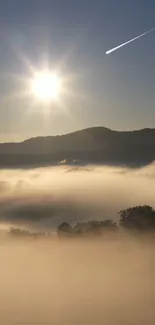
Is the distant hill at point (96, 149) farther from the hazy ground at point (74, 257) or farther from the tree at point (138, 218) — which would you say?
the tree at point (138, 218)

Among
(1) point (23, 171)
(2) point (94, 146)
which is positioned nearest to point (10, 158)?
(1) point (23, 171)

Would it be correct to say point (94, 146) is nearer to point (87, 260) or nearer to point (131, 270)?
point (87, 260)

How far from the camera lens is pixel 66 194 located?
7100 centimetres

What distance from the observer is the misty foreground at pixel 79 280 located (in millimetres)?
25562

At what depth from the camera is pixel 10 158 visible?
75938mm

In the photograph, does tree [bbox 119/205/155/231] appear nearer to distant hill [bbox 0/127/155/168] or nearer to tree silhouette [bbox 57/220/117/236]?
tree silhouette [bbox 57/220/117/236]

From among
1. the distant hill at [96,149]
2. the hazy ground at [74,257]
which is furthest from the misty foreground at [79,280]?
the distant hill at [96,149]

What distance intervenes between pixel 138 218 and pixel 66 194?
65.8 feet

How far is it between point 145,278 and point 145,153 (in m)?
65.0

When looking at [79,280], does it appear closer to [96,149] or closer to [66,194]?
[66,194]

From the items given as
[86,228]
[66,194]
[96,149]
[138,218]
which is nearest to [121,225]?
[138,218]

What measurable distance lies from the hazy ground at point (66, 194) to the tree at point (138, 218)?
2043 millimetres

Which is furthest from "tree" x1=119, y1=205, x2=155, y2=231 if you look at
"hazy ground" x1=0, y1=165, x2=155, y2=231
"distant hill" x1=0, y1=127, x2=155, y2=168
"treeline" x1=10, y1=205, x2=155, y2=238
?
Answer: "distant hill" x1=0, y1=127, x2=155, y2=168

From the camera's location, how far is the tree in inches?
2003
